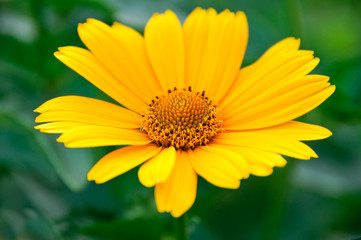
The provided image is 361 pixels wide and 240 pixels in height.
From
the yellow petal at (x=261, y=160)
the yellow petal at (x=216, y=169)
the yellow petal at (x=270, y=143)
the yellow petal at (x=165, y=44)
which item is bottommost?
the yellow petal at (x=216, y=169)

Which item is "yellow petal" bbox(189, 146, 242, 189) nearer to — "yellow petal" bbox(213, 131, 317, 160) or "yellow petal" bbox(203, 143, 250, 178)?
"yellow petal" bbox(203, 143, 250, 178)

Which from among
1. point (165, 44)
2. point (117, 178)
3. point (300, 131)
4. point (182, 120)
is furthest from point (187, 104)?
point (117, 178)

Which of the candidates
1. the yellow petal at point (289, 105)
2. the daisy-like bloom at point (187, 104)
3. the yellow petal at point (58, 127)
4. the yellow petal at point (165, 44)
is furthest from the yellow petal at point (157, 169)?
the yellow petal at point (165, 44)

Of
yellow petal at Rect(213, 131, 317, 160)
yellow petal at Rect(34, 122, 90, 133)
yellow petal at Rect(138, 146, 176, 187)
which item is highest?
yellow petal at Rect(213, 131, 317, 160)

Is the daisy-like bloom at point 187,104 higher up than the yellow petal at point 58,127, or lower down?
higher up

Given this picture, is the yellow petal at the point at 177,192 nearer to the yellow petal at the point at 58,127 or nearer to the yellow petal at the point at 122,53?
the yellow petal at the point at 58,127

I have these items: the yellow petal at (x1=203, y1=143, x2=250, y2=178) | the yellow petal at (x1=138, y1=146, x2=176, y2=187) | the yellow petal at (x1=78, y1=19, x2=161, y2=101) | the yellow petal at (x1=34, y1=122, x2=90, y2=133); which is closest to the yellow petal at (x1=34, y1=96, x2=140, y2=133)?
the yellow petal at (x1=34, y1=122, x2=90, y2=133)

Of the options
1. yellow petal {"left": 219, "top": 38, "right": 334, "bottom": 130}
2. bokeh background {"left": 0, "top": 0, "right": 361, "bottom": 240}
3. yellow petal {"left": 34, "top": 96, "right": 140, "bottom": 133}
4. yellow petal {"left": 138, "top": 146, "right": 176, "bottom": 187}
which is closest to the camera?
yellow petal {"left": 138, "top": 146, "right": 176, "bottom": 187}
